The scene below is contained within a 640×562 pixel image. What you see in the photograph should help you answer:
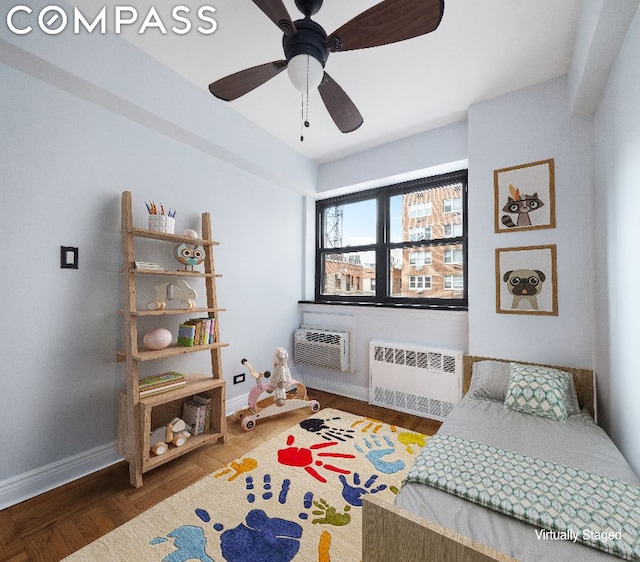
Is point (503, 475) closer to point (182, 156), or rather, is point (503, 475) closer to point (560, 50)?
point (560, 50)

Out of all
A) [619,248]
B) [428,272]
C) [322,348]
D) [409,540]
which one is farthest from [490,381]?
[322,348]

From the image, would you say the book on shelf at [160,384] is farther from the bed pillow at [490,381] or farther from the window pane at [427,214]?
the window pane at [427,214]

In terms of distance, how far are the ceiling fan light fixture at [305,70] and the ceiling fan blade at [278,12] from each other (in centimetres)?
11

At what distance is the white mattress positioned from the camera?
939mm

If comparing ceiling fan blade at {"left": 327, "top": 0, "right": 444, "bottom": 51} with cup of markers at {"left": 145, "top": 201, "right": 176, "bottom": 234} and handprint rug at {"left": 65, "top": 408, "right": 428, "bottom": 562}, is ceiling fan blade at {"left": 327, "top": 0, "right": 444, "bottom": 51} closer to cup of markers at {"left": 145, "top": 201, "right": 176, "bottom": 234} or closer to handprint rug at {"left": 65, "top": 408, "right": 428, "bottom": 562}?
cup of markers at {"left": 145, "top": 201, "right": 176, "bottom": 234}

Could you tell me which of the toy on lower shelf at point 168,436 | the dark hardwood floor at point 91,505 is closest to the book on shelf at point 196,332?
the toy on lower shelf at point 168,436

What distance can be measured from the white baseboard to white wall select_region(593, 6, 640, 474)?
306 centimetres

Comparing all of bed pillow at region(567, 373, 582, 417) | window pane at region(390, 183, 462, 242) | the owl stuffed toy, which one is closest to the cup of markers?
the owl stuffed toy

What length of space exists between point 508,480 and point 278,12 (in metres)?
2.15

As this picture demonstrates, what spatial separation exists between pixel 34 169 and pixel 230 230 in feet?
4.71

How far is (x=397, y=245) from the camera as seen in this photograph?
11.4 ft

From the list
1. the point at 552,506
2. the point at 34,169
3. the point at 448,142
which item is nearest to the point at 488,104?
the point at 448,142

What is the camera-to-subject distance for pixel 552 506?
3.52ft

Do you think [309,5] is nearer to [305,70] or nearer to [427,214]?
[305,70]
